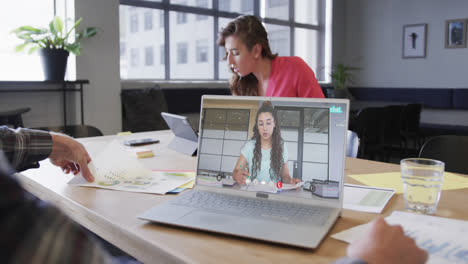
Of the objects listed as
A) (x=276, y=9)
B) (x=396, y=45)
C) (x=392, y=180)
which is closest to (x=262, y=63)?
(x=392, y=180)

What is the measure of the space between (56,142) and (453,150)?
156 cm

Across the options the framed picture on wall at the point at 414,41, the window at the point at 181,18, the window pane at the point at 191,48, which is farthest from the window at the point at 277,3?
the framed picture on wall at the point at 414,41

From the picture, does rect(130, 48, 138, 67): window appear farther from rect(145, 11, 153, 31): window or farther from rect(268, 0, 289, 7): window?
rect(268, 0, 289, 7): window

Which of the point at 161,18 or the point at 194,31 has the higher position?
the point at 161,18

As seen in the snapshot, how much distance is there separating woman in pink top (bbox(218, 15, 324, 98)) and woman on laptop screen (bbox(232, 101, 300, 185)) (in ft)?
4.19

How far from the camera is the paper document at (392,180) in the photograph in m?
1.19

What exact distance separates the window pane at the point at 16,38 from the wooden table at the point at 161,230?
331cm

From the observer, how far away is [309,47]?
794cm

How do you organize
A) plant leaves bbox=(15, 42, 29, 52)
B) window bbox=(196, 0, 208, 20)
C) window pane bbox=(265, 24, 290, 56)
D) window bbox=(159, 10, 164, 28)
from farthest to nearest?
window pane bbox=(265, 24, 290, 56) < window bbox=(196, 0, 208, 20) < window bbox=(159, 10, 164, 28) < plant leaves bbox=(15, 42, 29, 52)

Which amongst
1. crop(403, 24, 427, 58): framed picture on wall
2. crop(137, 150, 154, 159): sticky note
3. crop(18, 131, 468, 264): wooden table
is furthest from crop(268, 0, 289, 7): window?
crop(18, 131, 468, 264): wooden table

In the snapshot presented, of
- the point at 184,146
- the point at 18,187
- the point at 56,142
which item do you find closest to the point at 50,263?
the point at 18,187

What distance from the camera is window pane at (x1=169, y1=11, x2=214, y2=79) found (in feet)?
19.2

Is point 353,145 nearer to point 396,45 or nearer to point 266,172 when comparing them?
point 266,172

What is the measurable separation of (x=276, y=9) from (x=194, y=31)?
1849 mm
